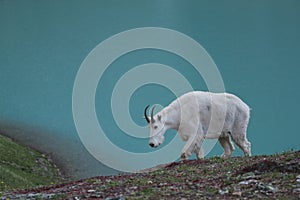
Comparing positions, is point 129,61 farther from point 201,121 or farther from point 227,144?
point 201,121

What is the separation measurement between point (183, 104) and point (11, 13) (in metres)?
25.6

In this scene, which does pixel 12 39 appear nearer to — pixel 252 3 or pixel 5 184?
pixel 252 3

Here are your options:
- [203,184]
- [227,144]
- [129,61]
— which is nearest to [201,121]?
[227,144]

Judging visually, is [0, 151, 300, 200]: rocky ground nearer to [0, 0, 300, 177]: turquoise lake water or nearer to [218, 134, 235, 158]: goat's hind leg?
[218, 134, 235, 158]: goat's hind leg

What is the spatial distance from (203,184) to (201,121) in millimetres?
6200

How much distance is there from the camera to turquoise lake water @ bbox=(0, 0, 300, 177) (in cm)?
2458

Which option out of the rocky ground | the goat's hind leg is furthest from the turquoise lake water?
the rocky ground

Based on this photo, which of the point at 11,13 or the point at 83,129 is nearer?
the point at 83,129

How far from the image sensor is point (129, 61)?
103 ft

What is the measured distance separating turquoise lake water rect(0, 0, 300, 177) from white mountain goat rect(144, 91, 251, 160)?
6765mm

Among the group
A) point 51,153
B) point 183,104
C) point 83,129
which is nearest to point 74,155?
point 51,153

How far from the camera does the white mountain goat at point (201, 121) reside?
46.6 ft

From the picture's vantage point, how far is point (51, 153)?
72.0 feet

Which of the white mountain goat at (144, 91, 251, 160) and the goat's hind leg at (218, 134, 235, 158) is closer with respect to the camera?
the white mountain goat at (144, 91, 251, 160)
